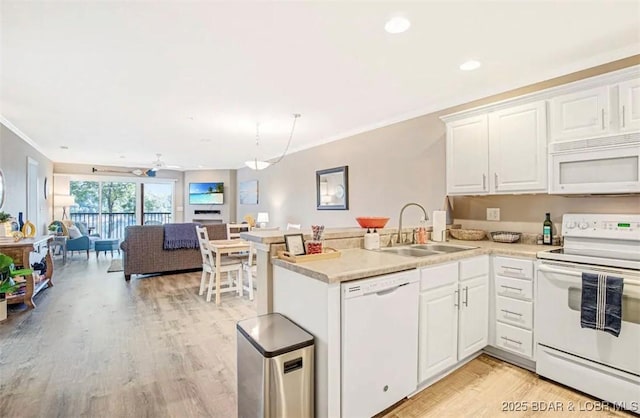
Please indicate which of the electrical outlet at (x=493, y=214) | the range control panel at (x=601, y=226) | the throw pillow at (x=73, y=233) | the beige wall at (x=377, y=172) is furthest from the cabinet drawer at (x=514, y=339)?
the throw pillow at (x=73, y=233)

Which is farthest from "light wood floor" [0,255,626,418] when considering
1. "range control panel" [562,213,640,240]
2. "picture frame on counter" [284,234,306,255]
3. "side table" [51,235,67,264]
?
"side table" [51,235,67,264]

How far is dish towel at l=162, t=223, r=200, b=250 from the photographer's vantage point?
208 inches

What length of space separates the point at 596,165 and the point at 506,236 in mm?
868

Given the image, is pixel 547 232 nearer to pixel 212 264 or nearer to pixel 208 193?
pixel 212 264

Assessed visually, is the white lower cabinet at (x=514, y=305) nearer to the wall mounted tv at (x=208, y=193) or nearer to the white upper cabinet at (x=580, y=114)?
the white upper cabinet at (x=580, y=114)

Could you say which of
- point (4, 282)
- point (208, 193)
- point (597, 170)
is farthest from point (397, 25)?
point (208, 193)

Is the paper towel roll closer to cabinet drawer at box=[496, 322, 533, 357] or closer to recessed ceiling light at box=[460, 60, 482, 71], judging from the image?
cabinet drawer at box=[496, 322, 533, 357]

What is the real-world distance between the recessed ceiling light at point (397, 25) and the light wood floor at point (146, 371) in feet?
7.93

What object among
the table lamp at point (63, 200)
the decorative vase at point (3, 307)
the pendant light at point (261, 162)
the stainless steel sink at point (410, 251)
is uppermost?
the pendant light at point (261, 162)

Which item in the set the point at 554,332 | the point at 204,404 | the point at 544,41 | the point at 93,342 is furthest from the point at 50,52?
the point at 554,332

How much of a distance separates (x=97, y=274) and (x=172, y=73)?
4.49 metres

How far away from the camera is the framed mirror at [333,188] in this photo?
499cm

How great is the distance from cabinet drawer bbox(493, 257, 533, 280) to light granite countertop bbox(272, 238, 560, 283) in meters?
0.04

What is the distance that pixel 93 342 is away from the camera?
2.78 meters
